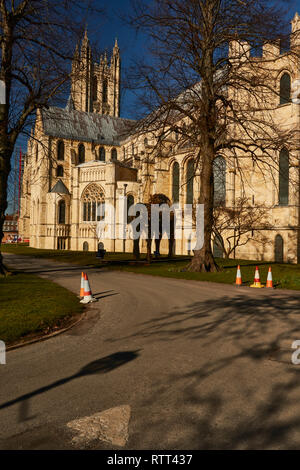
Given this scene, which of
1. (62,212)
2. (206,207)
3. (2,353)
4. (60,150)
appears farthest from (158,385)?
(60,150)

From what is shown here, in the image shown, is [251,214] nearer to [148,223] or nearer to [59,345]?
[148,223]

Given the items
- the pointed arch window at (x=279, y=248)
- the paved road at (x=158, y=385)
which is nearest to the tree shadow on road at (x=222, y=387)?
the paved road at (x=158, y=385)

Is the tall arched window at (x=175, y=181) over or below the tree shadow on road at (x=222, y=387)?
over

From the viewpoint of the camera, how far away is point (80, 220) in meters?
49.1

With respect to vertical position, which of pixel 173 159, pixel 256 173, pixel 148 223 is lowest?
pixel 148 223

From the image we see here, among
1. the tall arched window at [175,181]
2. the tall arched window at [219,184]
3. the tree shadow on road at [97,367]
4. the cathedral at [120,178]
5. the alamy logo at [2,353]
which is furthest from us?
the tall arched window at [175,181]

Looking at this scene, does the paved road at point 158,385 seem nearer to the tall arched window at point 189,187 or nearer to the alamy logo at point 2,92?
the alamy logo at point 2,92

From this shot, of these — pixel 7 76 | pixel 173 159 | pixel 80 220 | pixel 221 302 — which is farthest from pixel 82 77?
pixel 80 220

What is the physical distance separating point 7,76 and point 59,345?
39.4 feet

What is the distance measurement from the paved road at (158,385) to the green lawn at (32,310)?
1.95ft

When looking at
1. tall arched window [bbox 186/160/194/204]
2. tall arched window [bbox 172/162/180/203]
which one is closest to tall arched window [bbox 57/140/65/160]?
tall arched window [bbox 172/162/180/203]

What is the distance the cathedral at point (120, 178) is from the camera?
18.2m
